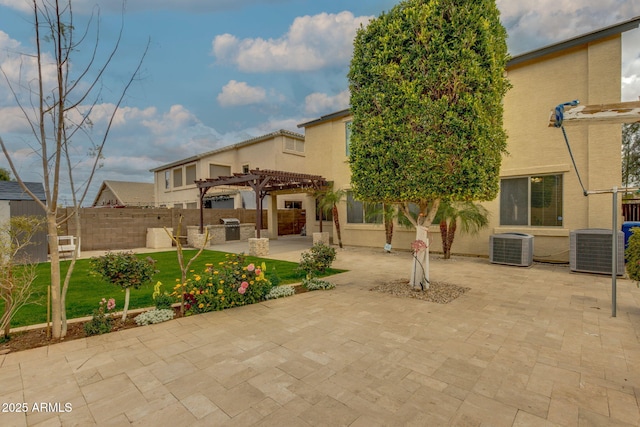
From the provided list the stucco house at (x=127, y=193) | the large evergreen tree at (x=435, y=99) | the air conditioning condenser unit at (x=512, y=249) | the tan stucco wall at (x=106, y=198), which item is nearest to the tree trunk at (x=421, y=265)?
the large evergreen tree at (x=435, y=99)

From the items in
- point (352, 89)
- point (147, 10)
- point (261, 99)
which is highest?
point (261, 99)

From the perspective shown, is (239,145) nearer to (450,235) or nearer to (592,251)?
(450,235)

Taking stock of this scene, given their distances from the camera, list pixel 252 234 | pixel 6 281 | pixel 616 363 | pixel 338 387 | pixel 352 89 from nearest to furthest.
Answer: pixel 338 387 → pixel 616 363 → pixel 6 281 → pixel 352 89 → pixel 252 234

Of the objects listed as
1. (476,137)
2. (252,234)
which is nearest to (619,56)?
(476,137)

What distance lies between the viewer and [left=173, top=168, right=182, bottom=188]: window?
2598 centimetres

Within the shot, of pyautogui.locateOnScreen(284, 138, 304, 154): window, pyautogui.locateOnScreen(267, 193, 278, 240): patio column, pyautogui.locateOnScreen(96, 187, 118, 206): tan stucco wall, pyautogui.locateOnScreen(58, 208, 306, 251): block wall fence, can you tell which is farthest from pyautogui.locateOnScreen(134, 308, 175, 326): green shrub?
pyautogui.locateOnScreen(96, 187, 118, 206): tan stucco wall

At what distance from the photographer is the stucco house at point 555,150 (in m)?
7.63

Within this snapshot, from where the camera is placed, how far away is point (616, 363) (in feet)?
10.0

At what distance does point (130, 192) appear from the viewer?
32156 mm

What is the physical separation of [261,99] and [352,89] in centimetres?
1685

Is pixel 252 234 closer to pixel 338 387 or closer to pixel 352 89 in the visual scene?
pixel 352 89

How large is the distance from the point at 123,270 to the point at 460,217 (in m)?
9.09

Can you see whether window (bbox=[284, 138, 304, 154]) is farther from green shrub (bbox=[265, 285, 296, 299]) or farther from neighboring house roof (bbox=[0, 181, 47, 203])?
green shrub (bbox=[265, 285, 296, 299])

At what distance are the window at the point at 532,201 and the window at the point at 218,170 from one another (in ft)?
65.0
